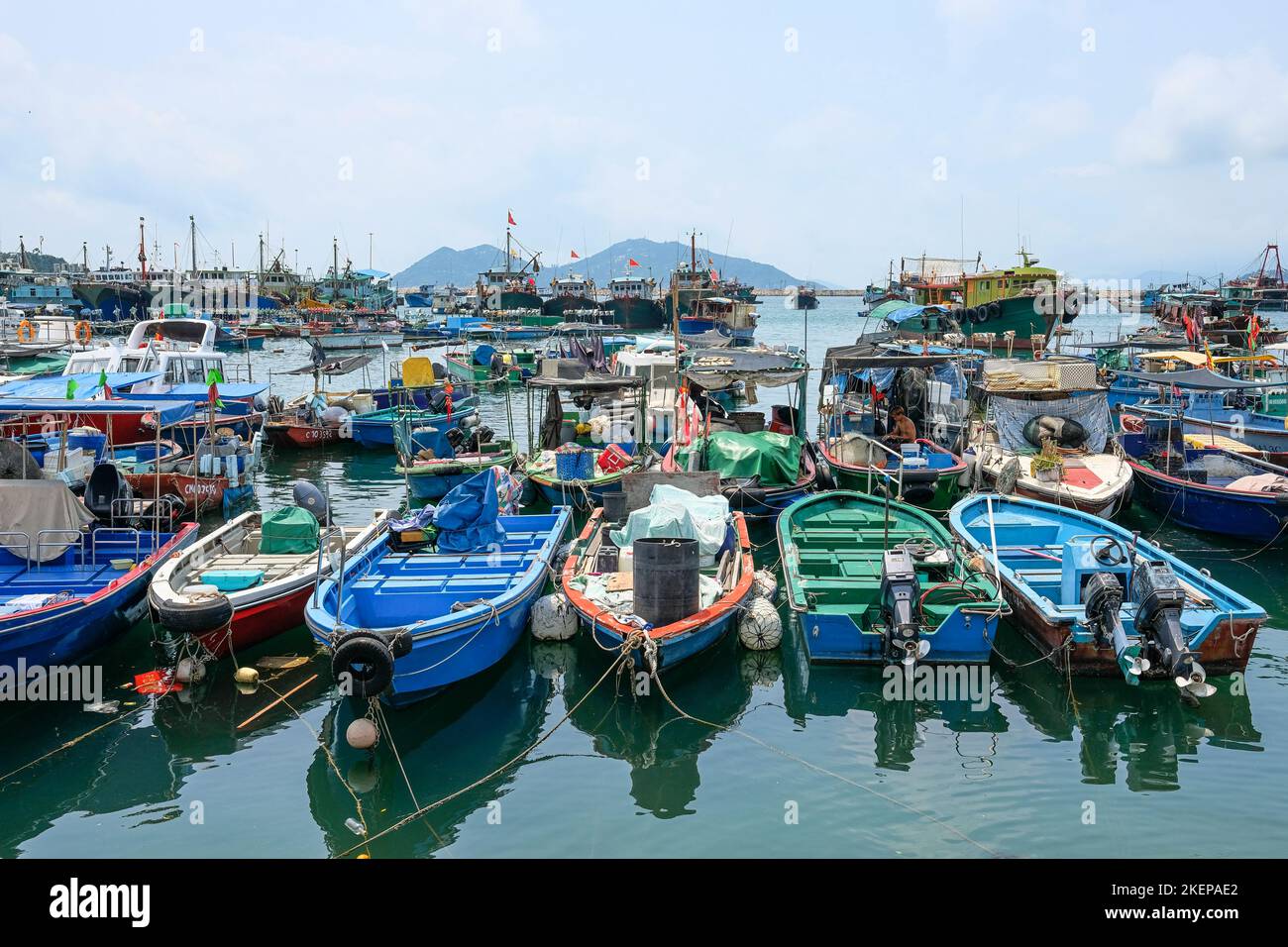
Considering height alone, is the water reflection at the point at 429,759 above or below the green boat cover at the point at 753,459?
below

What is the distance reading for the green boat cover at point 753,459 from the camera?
19422mm

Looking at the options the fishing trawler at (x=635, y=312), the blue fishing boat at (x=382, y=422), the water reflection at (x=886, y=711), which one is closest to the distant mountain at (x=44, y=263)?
the fishing trawler at (x=635, y=312)

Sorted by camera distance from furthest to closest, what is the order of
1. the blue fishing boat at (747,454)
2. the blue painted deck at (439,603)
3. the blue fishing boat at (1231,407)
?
the blue fishing boat at (1231,407)
the blue fishing boat at (747,454)
the blue painted deck at (439,603)

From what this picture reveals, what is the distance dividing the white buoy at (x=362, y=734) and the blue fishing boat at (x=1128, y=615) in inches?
328

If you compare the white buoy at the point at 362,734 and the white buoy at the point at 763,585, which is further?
the white buoy at the point at 763,585

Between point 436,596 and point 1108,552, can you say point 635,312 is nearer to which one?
point 436,596

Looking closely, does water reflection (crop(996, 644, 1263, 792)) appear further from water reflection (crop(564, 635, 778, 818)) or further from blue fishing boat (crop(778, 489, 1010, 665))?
water reflection (crop(564, 635, 778, 818))

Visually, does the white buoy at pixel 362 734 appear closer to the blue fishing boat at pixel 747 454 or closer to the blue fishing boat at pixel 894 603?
the blue fishing boat at pixel 894 603

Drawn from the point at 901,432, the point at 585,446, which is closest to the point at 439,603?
the point at 585,446

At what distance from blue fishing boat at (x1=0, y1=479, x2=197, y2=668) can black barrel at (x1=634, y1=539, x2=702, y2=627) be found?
684cm

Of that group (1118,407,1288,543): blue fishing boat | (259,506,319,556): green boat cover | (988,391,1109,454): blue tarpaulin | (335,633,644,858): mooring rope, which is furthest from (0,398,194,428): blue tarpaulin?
(1118,407,1288,543): blue fishing boat

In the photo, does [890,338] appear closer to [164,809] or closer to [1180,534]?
[1180,534]

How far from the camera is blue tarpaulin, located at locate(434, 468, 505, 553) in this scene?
47.1ft

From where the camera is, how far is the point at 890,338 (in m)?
37.0
